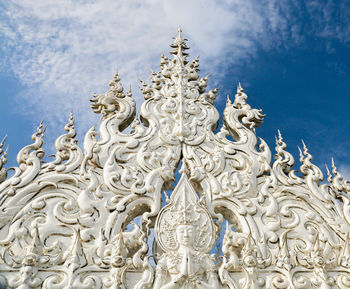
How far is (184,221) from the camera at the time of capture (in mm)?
4566

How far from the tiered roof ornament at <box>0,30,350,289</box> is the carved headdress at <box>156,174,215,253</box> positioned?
0.01 m

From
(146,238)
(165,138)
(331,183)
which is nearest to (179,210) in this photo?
(146,238)

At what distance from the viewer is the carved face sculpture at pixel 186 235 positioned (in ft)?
14.5

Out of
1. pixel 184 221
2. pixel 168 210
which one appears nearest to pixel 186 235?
pixel 184 221

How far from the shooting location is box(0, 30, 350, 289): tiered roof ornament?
4.28 metres

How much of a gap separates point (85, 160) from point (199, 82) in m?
2.69

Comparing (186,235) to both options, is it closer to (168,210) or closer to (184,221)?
(184,221)

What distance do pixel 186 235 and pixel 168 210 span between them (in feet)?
1.39

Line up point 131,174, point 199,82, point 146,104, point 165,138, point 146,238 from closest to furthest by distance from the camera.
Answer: point 146,238, point 131,174, point 165,138, point 146,104, point 199,82

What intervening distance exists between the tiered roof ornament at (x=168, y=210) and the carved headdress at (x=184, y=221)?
12mm

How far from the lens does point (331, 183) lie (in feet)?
18.2

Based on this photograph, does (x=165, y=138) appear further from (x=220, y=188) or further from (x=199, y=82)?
(x=199, y=82)

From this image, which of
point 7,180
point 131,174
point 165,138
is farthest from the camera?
point 165,138

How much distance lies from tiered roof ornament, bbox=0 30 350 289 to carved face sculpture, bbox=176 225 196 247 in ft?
0.04
